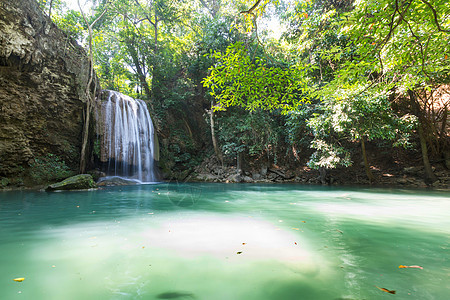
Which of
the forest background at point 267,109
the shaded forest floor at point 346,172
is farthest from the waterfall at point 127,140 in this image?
the shaded forest floor at point 346,172

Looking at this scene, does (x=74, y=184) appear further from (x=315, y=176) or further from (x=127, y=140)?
(x=315, y=176)

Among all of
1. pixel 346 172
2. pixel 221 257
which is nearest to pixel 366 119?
pixel 346 172

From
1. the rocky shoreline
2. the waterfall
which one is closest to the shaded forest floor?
the rocky shoreline

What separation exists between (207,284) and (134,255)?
92cm

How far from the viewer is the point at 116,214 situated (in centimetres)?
413

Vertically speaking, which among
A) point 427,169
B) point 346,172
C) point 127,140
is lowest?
point 346,172

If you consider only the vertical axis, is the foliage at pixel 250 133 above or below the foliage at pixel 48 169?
above

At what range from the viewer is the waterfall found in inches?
472

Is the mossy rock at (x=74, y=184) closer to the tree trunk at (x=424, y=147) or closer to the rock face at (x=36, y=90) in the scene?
the rock face at (x=36, y=90)

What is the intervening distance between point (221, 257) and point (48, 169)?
10.3 m

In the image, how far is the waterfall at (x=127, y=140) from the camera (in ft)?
39.3

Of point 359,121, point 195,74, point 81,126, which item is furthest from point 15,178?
point 359,121

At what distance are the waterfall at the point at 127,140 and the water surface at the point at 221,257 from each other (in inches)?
338

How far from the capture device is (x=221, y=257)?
207cm
